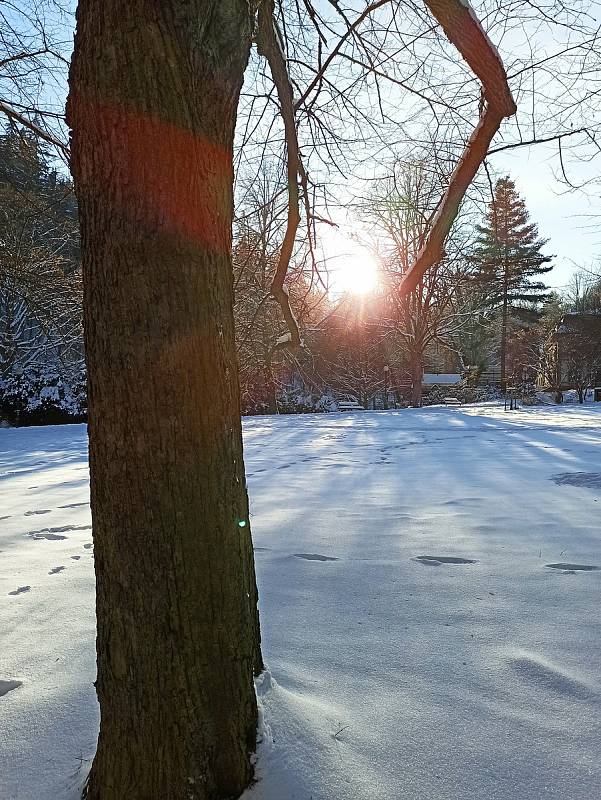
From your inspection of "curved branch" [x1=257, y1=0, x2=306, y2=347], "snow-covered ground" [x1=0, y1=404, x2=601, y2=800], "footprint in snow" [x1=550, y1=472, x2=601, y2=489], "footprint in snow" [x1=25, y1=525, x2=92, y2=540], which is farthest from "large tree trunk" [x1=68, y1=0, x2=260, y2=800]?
"footprint in snow" [x1=550, y1=472, x2=601, y2=489]

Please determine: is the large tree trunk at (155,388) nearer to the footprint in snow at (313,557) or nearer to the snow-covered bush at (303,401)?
the footprint in snow at (313,557)

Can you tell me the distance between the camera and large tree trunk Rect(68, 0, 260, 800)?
978 millimetres

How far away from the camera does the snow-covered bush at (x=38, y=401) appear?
1158 cm

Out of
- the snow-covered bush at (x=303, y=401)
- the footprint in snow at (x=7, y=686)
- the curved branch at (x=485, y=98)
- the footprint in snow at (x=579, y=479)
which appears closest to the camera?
the footprint in snow at (x=7, y=686)

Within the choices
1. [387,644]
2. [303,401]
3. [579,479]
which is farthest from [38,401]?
[387,644]

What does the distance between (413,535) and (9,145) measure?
218 inches

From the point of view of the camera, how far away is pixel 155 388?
984mm

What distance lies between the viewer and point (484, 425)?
8.81 meters

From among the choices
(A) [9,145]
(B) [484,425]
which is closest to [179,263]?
(A) [9,145]

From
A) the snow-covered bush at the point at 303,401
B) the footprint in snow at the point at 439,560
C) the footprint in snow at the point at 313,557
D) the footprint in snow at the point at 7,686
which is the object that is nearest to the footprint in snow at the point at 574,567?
the footprint in snow at the point at 439,560

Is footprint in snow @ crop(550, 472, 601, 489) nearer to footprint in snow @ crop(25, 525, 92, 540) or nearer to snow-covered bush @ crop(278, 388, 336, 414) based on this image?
footprint in snow @ crop(25, 525, 92, 540)

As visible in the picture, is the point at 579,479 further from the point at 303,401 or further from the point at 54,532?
the point at 303,401

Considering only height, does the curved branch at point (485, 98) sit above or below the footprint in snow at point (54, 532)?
above

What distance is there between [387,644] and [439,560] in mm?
814
